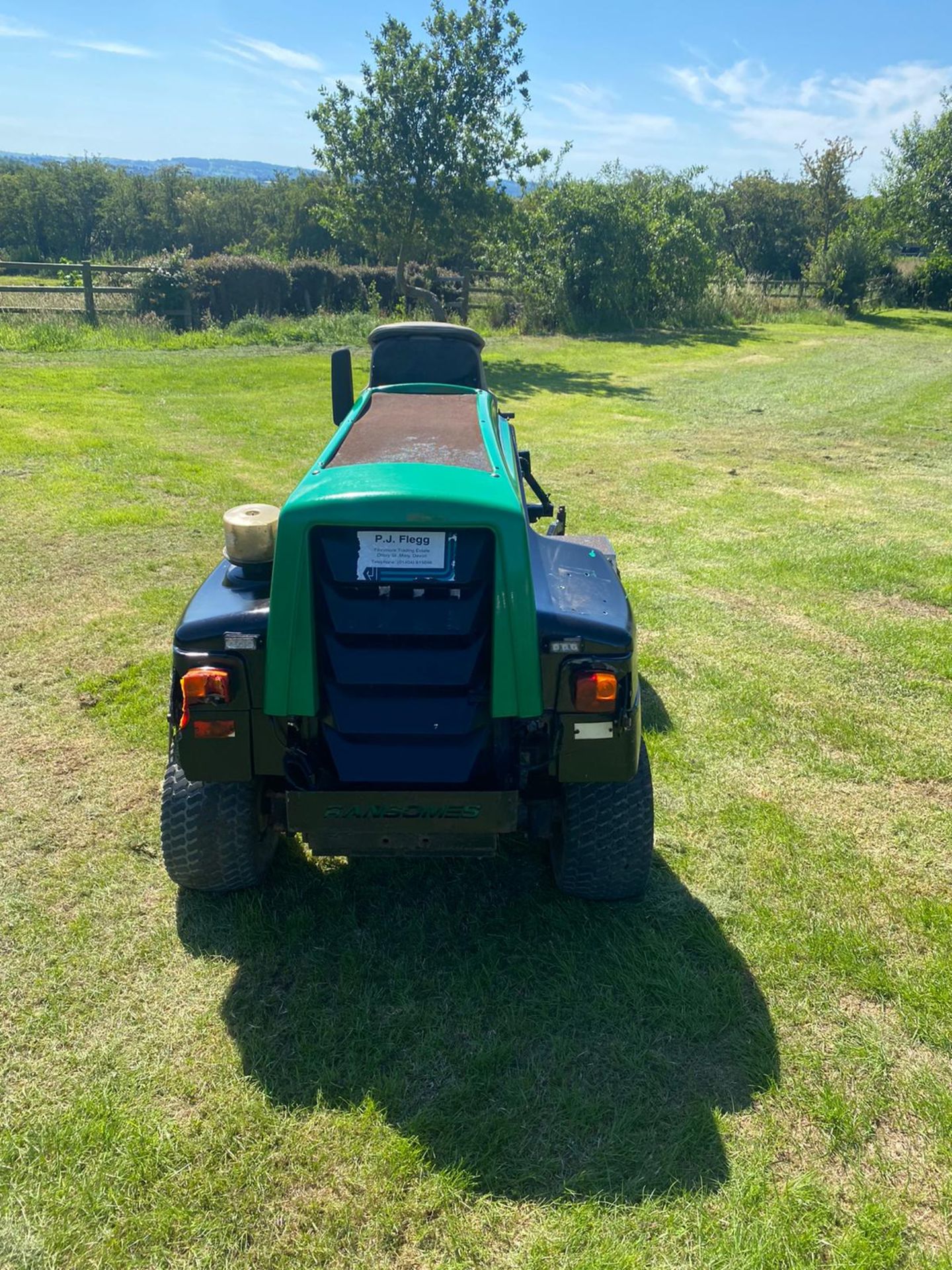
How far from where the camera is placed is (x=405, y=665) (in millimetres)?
2588

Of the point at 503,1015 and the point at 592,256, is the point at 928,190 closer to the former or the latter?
the point at 592,256

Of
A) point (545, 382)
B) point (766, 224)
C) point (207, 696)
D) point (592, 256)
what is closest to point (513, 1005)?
point (207, 696)

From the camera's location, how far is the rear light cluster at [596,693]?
2.60 metres

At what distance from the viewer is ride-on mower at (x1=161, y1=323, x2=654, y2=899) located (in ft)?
8.13

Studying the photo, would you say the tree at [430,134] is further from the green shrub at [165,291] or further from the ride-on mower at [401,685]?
the ride-on mower at [401,685]

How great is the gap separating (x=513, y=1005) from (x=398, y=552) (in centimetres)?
136

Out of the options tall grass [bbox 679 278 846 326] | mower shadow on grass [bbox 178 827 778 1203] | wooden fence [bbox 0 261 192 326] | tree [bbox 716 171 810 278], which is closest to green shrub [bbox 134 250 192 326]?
wooden fence [bbox 0 261 192 326]

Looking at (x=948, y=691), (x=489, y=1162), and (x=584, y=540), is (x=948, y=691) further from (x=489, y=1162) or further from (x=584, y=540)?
(x=489, y=1162)

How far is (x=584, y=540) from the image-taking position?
3.79m

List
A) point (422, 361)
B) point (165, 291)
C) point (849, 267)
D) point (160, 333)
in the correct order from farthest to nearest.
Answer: point (849, 267) → point (165, 291) → point (160, 333) → point (422, 361)

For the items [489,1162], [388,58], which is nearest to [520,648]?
[489,1162]

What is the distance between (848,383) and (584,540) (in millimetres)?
13455

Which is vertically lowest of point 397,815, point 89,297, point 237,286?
point 397,815

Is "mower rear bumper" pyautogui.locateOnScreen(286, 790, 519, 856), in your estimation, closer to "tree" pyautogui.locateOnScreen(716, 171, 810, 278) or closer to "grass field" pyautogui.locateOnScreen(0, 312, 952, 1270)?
"grass field" pyautogui.locateOnScreen(0, 312, 952, 1270)
